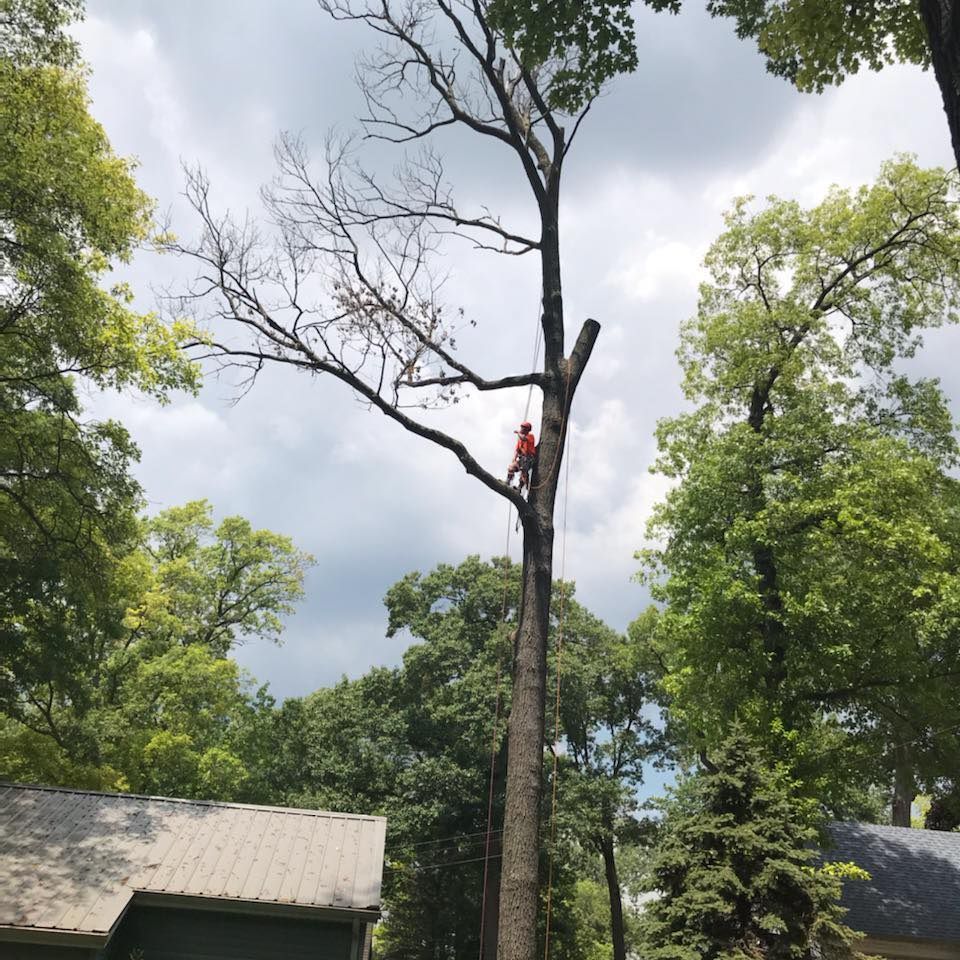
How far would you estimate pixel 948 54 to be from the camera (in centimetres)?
398

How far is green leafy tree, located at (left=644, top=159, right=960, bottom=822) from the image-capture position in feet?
46.9

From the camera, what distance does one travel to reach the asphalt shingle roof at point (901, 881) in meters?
16.9

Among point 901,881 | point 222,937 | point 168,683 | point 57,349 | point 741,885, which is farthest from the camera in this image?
point 168,683

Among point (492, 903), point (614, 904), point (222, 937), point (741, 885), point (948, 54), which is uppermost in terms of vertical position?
point (948, 54)

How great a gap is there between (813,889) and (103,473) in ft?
42.5

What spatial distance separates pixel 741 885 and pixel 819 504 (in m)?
7.11

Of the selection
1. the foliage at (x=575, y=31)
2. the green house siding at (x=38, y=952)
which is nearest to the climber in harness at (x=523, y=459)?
the foliage at (x=575, y=31)

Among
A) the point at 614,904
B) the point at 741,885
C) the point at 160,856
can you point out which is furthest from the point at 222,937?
the point at 614,904

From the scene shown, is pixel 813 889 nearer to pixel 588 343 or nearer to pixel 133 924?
pixel 588 343

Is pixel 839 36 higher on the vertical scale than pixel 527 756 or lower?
higher

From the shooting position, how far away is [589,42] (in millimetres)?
7836

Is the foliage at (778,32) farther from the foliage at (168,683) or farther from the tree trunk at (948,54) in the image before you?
the foliage at (168,683)

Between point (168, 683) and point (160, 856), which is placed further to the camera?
point (168, 683)

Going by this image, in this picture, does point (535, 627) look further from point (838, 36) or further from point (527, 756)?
point (838, 36)
